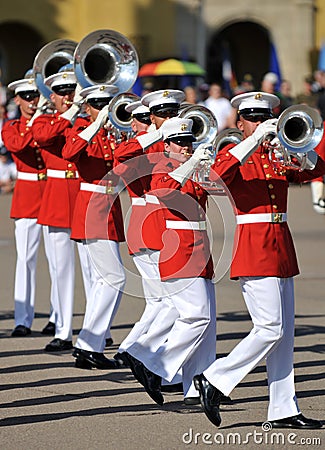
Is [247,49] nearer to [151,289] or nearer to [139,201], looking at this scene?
[139,201]

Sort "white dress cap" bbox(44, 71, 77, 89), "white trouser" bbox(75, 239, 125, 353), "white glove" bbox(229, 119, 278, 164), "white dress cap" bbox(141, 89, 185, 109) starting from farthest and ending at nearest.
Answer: "white dress cap" bbox(44, 71, 77, 89)
"white trouser" bbox(75, 239, 125, 353)
"white dress cap" bbox(141, 89, 185, 109)
"white glove" bbox(229, 119, 278, 164)

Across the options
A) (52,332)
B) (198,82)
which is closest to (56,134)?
(52,332)

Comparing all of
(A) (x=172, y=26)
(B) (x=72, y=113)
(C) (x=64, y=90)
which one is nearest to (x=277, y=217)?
(B) (x=72, y=113)

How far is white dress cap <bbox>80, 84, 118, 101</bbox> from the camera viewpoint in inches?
327

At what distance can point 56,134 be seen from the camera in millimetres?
8492

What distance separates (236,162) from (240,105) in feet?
1.35

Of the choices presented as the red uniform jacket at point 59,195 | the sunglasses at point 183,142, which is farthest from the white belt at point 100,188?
the sunglasses at point 183,142

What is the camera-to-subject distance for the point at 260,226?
690 centimetres

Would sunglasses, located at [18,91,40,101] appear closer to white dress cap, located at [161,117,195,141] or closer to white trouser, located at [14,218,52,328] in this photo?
white trouser, located at [14,218,52,328]

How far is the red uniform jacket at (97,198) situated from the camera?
27.5 ft

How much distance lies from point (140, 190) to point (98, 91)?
0.77 metres

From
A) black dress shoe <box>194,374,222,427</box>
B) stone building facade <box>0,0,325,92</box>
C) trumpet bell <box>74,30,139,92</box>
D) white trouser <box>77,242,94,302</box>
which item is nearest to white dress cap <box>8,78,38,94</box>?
trumpet bell <box>74,30,139,92</box>

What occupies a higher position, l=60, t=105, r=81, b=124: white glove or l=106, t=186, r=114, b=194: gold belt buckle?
l=60, t=105, r=81, b=124: white glove

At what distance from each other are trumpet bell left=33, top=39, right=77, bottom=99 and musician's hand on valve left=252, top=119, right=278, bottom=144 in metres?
2.68
